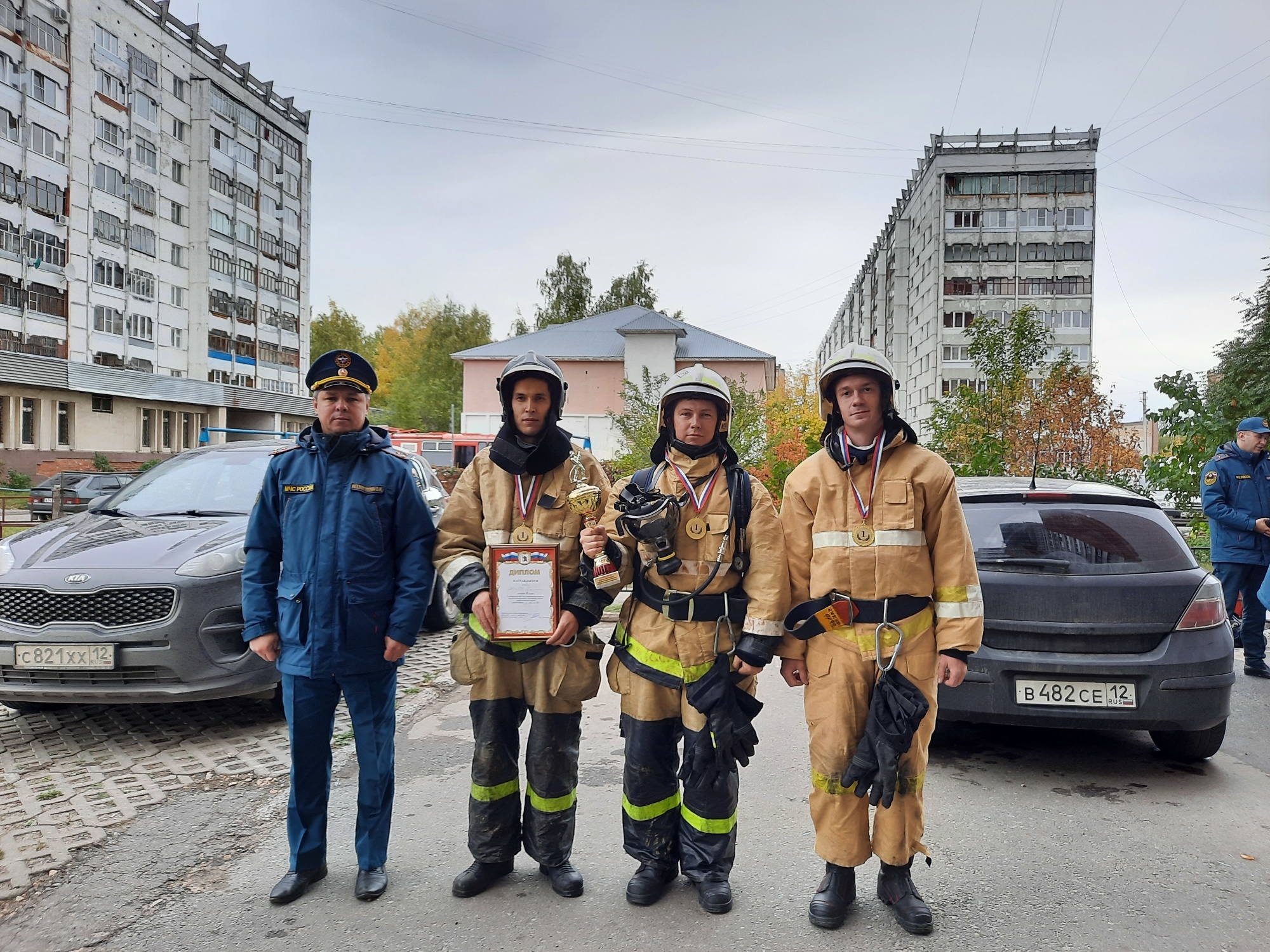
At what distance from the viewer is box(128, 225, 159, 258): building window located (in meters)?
47.0

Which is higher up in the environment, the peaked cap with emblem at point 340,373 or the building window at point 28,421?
the building window at point 28,421

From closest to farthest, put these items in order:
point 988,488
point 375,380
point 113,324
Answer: point 375,380 → point 988,488 → point 113,324

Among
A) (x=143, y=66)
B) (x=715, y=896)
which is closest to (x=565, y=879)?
(x=715, y=896)

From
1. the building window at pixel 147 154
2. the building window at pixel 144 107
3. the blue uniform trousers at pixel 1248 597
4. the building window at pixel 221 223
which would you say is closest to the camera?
the blue uniform trousers at pixel 1248 597

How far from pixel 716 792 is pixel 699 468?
1.25 m

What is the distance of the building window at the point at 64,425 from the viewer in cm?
4094

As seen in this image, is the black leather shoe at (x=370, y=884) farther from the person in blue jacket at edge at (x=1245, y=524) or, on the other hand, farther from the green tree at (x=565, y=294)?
the green tree at (x=565, y=294)

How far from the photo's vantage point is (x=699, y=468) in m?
3.55

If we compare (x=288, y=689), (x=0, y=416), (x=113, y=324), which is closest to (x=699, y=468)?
(x=288, y=689)

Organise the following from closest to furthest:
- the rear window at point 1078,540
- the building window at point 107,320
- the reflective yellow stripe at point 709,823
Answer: the reflective yellow stripe at point 709,823, the rear window at point 1078,540, the building window at point 107,320

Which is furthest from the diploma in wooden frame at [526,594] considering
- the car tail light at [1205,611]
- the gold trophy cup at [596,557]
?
the car tail light at [1205,611]

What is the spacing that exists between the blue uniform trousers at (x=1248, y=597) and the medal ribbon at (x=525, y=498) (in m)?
6.48

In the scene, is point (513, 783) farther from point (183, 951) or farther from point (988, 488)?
point (988, 488)

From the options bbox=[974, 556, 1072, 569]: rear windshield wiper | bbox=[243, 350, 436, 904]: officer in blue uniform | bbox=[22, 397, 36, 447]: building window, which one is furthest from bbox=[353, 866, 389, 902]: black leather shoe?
bbox=[22, 397, 36, 447]: building window
